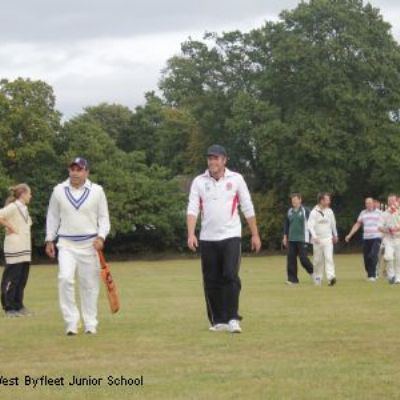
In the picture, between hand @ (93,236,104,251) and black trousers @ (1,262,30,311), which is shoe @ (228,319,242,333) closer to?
hand @ (93,236,104,251)

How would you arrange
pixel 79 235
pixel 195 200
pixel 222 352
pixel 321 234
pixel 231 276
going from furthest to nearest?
pixel 321 234
pixel 195 200
pixel 79 235
pixel 231 276
pixel 222 352

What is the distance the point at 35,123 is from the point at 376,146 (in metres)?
20.1

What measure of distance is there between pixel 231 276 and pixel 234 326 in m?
0.62

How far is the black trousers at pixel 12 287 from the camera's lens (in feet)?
47.2

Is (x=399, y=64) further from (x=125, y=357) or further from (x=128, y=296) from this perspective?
(x=125, y=357)

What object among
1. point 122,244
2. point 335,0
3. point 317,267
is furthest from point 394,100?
point 317,267

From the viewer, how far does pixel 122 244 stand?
54.2 metres

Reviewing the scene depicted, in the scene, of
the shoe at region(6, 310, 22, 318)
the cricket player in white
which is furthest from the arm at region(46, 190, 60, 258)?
the shoe at region(6, 310, 22, 318)

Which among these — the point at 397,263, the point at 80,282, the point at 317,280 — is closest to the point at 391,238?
the point at 397,263

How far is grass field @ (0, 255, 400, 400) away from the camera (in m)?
7.41

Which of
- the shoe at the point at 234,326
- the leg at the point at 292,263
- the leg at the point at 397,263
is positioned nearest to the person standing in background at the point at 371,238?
the leg at the point at 397,263

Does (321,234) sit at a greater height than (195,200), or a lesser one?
lesser

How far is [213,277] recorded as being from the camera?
37.3 feet

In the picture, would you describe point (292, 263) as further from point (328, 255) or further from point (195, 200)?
point (195, 200)
